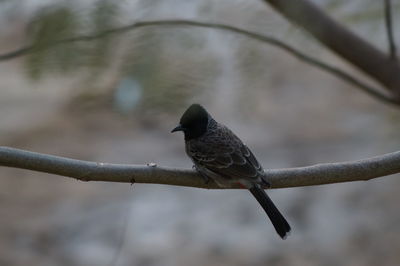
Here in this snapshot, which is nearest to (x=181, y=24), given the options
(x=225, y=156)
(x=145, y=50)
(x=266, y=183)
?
(x=145, y=50)

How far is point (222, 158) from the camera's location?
2600 millimetres

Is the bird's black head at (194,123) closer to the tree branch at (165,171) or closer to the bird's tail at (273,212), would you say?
the bird's tail at (273,212)

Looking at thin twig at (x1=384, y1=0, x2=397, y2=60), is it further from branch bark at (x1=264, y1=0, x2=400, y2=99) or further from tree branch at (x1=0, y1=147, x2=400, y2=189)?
tree branch at (x1=0, y1=147, x2=400, y2=189)

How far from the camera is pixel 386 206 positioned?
208 inches

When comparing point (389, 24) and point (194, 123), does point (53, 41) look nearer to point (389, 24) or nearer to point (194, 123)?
point (194, 123)

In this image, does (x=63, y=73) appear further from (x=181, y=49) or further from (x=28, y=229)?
(x=28, y=229)

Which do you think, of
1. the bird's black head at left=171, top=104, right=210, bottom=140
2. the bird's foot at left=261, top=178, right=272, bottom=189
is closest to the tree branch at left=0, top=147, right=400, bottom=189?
the bird's foot at left=261, top=178, right=272, bottom=189

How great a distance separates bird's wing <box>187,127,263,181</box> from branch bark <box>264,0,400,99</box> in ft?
1.63

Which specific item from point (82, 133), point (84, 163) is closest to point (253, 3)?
point (84, 163)

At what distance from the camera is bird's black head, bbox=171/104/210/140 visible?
263cm

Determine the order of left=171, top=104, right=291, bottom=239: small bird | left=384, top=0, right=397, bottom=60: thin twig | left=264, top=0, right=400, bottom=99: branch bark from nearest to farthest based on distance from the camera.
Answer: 1. left=171, top=104, right=291, bottom=239: small bird
2. left=384, top=0, right=397, bottom=60: thin twig
3. left=264, top=0, right=400, bottom=99: branch bark

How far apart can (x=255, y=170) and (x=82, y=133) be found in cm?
424

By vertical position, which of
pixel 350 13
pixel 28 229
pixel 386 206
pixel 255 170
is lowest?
pixel 28 229

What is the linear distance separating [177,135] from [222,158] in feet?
12.6
